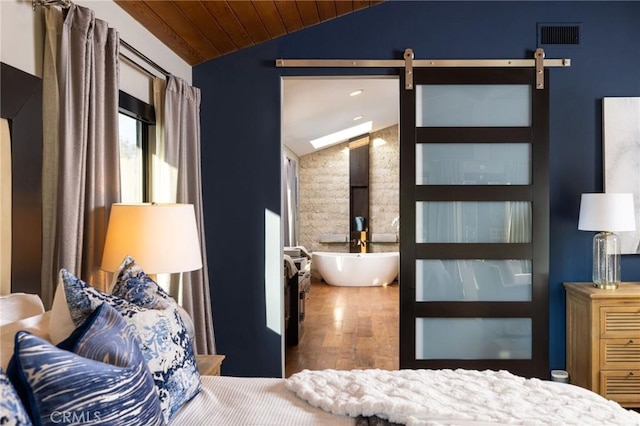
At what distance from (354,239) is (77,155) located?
827 cm

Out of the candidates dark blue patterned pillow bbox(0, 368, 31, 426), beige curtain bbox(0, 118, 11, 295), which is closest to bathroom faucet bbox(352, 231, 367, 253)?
beige curtain bbox(0, 118, 11, 295)

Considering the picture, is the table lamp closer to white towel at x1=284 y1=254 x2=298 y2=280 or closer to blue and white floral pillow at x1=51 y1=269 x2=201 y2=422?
white towel at x1=284 y1=254 x2=298 y2=280

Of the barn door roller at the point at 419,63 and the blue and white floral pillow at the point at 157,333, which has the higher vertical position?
the barn door roller at the point at 419,63

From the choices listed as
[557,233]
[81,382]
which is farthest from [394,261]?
[81,382]

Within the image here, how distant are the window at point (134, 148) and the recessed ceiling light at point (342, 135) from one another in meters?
5.84

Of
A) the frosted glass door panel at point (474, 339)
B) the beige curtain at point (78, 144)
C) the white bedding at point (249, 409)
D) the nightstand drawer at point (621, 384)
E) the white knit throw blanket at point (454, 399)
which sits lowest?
the nightstand drawer at point (621, 384)

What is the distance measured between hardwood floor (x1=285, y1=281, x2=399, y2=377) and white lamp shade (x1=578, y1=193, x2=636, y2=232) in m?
1.92

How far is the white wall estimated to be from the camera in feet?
6.07

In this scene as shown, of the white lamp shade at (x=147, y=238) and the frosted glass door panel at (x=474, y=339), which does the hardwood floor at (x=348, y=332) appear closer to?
the frosted glass door panel at (x=474, y=339)

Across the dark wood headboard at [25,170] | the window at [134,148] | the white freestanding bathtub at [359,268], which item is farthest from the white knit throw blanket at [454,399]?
the white freestanding bathtub at [359,268]

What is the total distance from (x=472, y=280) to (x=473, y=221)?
0.43 metres

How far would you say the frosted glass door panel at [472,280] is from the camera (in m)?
3.79

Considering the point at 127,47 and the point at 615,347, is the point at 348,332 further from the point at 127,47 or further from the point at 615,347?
the point at 127,47

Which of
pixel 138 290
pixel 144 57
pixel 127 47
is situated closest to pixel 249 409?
pixel 138 290
